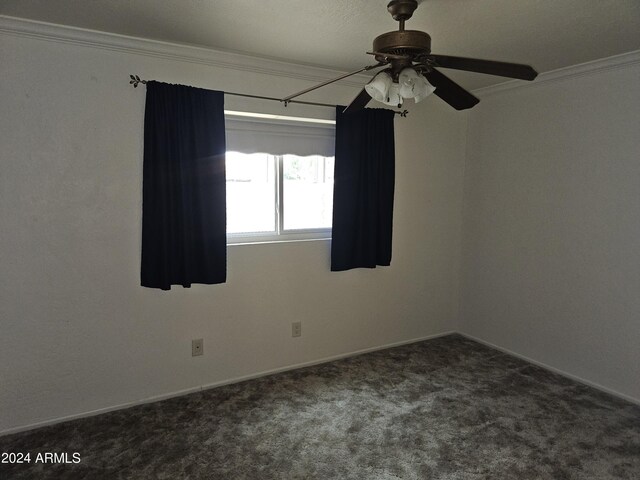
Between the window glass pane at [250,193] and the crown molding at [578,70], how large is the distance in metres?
2.03

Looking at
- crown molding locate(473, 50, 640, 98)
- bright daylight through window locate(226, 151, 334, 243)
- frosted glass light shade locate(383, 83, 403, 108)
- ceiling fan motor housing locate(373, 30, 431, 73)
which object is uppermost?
crown molding locate(473, 50, 640, 98)

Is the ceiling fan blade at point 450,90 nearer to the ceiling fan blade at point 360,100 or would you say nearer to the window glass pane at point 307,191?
the ceiling fan blade at point 360,100

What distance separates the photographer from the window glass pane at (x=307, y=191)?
3205 millimetres

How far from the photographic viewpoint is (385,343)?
369 centimetres

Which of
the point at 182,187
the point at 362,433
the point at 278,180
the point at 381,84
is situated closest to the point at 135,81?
the point at 182,187

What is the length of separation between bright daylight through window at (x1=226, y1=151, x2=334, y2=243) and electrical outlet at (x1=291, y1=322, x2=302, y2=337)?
0.67 m

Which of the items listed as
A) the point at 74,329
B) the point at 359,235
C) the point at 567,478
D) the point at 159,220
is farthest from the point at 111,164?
the point at 567,478

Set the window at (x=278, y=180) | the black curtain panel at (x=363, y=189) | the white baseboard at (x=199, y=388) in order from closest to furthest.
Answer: the white baseboard at (x=199, y=388), the window at (x=278, y=180), the black curtain panel at (x=363, y=189)

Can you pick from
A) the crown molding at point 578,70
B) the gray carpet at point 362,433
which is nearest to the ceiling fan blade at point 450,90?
the crown molding at point 578,70

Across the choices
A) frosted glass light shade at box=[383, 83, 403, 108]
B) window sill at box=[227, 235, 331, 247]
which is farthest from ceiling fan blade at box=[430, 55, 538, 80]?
window sill at box=[227, 235, 331, 247]

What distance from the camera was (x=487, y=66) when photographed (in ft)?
5.20

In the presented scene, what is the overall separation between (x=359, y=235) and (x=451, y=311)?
56.5 inches

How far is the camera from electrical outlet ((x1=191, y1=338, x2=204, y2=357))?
2840mm

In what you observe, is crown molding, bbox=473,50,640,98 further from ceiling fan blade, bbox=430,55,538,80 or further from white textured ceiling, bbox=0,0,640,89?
ceiling fan blade, bbox=430,55,538,80
